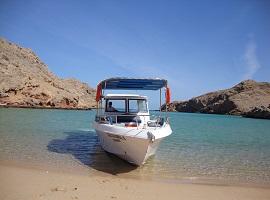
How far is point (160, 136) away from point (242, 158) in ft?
21.1

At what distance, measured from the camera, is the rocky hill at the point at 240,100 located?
408 feet

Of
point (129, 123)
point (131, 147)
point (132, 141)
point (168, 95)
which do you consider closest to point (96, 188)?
point (132, 141)

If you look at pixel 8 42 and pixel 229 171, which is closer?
pixel 229 171

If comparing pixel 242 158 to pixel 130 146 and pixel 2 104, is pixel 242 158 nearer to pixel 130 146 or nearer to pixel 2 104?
pixel 130 146

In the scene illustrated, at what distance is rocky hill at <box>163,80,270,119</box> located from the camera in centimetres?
12425

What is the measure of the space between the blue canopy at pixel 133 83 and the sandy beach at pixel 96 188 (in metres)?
6.62

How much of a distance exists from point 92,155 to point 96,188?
251 inches

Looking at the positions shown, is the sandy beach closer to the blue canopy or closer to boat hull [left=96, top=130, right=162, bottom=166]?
boat hull [left=96, top=130, right=162, bottom=166]

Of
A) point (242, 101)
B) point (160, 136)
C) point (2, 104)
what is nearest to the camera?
point (160, 136)

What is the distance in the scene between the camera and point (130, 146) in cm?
1292

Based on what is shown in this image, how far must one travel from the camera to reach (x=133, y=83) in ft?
58.7

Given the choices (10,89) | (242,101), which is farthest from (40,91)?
(242,101)

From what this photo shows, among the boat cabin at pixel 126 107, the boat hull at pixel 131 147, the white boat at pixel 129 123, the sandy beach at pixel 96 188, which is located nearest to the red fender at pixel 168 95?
the white boat at pixel 129 123

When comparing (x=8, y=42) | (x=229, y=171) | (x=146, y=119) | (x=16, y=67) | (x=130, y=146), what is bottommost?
(x=229, y=171)
